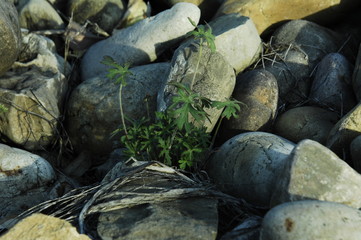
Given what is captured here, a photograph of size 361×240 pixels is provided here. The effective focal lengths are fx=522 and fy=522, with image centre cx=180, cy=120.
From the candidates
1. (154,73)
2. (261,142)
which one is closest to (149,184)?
(261,142)

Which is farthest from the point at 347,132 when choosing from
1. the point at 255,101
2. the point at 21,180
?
the point at 21,180

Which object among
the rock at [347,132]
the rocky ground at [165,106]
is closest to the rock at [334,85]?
the rocky ground at [165,106]

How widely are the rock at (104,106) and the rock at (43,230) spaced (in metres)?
2.04

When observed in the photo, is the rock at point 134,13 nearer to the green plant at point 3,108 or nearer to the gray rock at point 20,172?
the green plant at point 3,108

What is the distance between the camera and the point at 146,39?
601 centimetres

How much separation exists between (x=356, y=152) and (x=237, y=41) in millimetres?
2109

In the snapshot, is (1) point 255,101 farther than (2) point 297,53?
No

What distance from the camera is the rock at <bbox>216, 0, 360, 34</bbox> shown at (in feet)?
20.7

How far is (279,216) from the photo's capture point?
113 inches

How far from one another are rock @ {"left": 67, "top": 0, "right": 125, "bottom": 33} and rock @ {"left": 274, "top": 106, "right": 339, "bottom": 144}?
287 cm

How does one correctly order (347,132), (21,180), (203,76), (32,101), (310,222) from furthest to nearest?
(32,101) → (203,76) → (21,180) → (347,132) → (310,222)

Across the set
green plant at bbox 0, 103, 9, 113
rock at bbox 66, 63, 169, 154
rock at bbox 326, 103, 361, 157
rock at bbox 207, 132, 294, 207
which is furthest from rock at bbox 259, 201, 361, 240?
green plant at bbox 0, 103, 9, 113

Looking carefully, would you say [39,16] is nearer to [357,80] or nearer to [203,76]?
[203,76]

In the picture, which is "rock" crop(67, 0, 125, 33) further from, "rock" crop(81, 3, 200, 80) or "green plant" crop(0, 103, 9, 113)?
"green plant" crop(0, 103, 9, 113)
